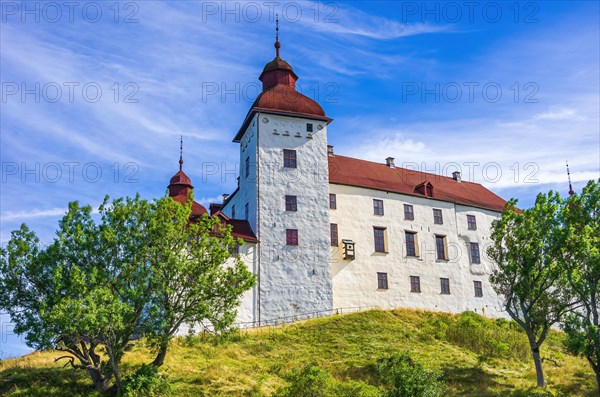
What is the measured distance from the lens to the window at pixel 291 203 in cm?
3878

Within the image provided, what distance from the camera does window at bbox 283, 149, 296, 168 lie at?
3962cm

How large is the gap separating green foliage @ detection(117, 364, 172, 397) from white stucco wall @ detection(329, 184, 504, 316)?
55.9ft

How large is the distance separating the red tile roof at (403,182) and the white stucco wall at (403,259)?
563mm

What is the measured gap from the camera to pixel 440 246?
1743 inches

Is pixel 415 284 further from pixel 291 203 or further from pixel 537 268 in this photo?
pixel 537 268

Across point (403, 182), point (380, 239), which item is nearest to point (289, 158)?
point (380, 239)

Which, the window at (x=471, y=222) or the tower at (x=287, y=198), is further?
the window at (x=471, y=222)

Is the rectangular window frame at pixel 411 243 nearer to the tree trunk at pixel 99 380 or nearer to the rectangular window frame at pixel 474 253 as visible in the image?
the rectangular window frame at pixel 474 253

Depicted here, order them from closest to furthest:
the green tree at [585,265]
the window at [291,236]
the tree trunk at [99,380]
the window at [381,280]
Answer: the tree trunk at [99,380] → the green tree at [585,265] → the window at [291,236] → the window at [381,280]

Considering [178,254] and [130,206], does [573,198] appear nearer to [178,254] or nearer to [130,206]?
[178,254]

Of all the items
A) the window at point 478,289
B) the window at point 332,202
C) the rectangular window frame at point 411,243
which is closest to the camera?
the window at point 332,202

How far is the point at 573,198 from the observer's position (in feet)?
95.1

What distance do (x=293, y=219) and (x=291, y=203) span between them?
3.49 ft

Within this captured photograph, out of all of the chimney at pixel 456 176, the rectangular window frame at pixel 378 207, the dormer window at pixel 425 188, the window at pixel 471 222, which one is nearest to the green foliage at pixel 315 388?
the rectangular window frame at pixel 378 207
